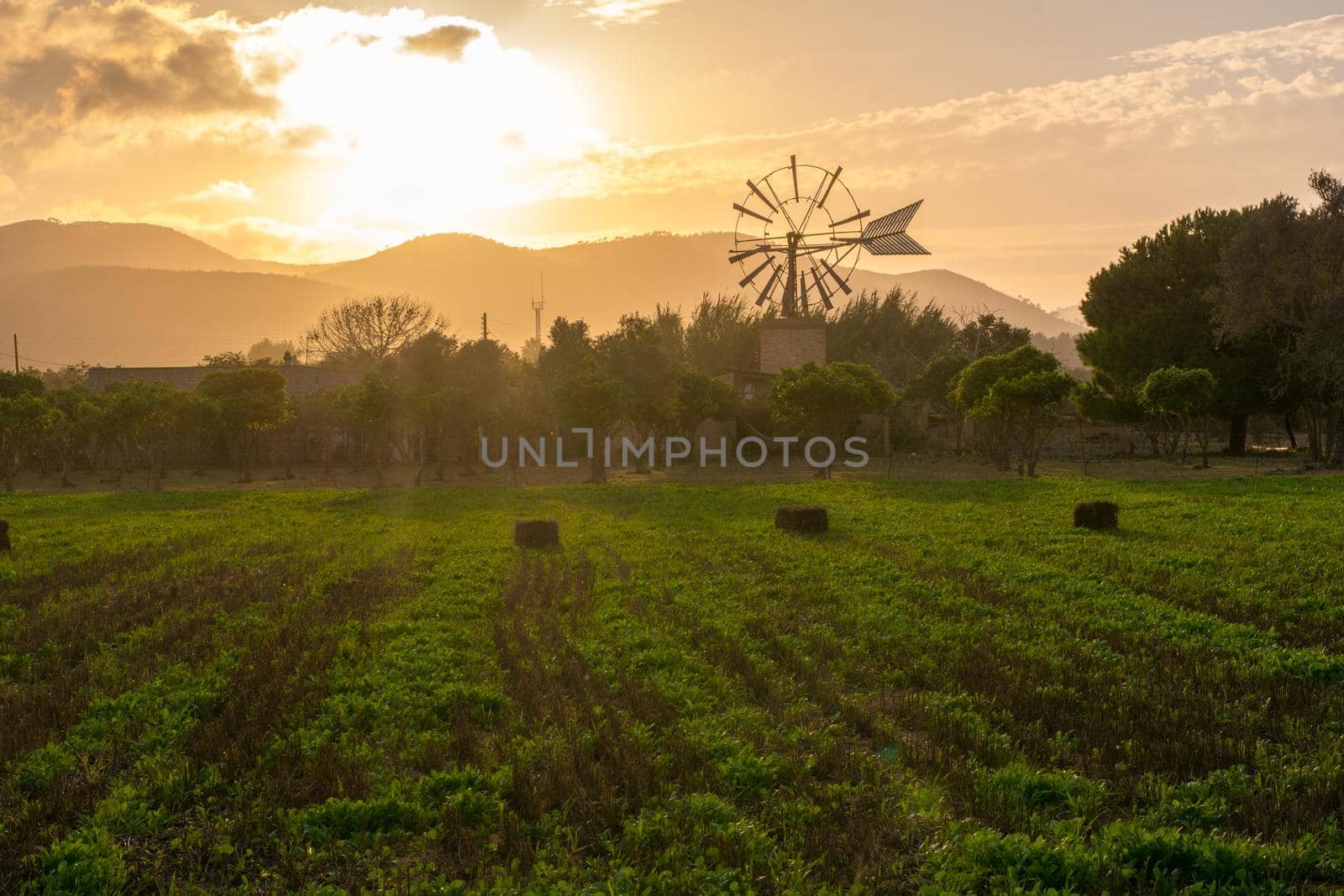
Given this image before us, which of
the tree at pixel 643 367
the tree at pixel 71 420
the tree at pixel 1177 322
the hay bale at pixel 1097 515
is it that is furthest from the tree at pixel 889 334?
the hay bale at pixel 1097 515

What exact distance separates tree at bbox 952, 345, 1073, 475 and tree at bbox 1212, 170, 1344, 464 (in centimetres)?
1149

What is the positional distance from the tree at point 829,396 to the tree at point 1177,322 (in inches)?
829

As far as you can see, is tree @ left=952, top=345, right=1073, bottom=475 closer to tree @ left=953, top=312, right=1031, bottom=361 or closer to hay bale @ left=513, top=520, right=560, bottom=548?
hay bale @ left=513, top=520, right=560, bottom=548

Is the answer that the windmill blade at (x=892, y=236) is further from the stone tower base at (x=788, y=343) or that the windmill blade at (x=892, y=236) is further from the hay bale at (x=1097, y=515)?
the hay bale at (x=1097, y=515)

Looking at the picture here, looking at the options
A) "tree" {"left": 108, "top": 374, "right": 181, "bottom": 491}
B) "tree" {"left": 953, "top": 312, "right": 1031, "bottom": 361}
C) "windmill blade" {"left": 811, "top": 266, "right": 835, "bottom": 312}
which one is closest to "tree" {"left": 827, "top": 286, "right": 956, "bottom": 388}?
"tree" {"left": 953, "top": 312, "right": 1031, "bottom": 361}

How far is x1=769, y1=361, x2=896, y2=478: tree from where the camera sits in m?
40.5

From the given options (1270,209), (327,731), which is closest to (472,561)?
(327,731)

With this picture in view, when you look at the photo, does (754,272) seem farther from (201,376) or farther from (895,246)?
(201,376)

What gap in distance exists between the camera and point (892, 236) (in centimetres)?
6988

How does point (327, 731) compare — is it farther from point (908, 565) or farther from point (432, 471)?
point (432, 471)

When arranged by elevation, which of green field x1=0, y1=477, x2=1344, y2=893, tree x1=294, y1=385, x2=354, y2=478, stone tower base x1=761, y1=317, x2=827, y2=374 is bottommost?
green field x1=0, y1=477, x2=1344, y2=893

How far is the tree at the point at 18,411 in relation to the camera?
119 feet

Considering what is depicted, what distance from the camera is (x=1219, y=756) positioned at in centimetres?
701

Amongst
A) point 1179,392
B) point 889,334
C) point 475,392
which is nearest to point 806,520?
point 475,392
